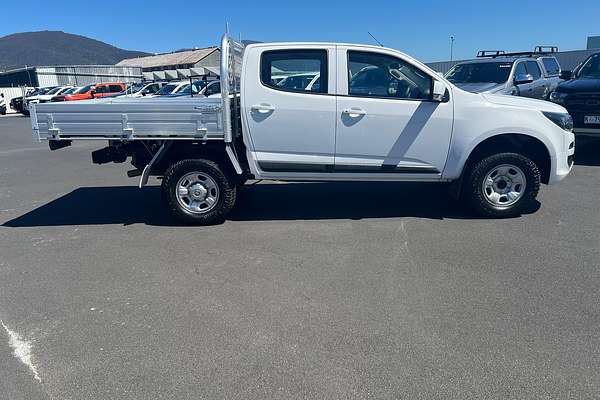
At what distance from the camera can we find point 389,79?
5.10 meters

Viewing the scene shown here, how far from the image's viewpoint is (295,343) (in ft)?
9.77

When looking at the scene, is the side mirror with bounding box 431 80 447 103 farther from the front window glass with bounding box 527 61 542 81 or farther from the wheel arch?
the front window glass with bounding box 527 61 542 81

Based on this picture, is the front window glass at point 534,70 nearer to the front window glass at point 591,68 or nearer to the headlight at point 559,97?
the front window glass at point 591,68

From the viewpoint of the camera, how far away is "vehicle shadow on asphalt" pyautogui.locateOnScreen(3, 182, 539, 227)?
5.71 metres

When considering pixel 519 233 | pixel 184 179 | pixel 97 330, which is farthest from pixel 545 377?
pixel 184 179

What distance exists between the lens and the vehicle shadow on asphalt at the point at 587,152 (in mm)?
8812

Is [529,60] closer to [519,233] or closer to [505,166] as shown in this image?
[505,166]

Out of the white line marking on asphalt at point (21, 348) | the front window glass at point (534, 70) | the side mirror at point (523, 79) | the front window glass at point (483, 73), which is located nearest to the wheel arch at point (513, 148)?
the white line marking on asphalt at point (21, 348)

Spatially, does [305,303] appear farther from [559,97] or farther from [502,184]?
[559,97]

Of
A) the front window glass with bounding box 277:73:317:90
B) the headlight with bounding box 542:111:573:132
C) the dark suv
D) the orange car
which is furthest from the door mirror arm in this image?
the orange car

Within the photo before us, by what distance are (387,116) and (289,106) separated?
3.75ft

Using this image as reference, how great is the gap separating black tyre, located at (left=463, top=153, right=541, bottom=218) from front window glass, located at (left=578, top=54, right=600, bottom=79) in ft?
19.0

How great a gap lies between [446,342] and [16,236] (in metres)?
4.99

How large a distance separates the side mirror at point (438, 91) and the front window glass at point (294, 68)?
1.24 metres
